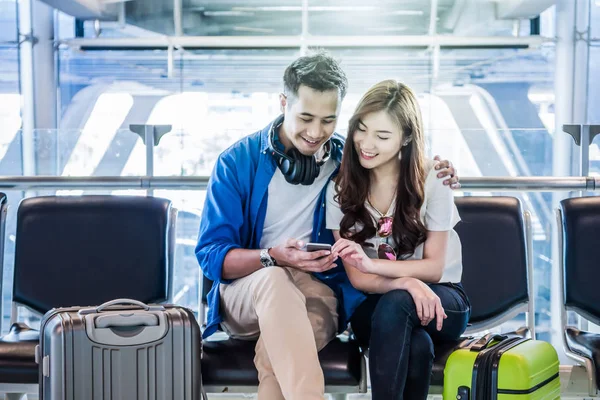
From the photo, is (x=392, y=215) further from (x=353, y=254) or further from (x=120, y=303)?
(x=120, y=303)

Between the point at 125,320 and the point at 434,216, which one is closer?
the point at 125,320

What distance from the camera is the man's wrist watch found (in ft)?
6.76

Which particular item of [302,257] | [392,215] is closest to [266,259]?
[302,257]

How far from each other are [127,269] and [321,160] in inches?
30.1

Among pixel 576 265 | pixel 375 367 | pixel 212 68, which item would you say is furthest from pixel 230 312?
pixel 212 68

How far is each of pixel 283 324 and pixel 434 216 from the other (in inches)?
21.7

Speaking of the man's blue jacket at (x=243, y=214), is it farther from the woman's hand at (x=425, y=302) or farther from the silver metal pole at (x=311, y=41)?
the silver metal pole at (x=311, y=41)

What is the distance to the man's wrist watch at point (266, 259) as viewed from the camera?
206 centimetres

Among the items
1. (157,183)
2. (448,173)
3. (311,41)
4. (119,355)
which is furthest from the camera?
(311,41)

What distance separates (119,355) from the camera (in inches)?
76.4

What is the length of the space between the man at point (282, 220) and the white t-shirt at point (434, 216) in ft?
0.16

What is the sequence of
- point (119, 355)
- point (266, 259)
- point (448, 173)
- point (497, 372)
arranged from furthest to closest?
point (448, 173) → point (266, 259) → point (119, 355) → point (497, 372)

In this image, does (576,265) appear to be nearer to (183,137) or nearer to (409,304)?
(409,304)

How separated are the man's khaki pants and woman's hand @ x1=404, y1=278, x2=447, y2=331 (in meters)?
0.28
